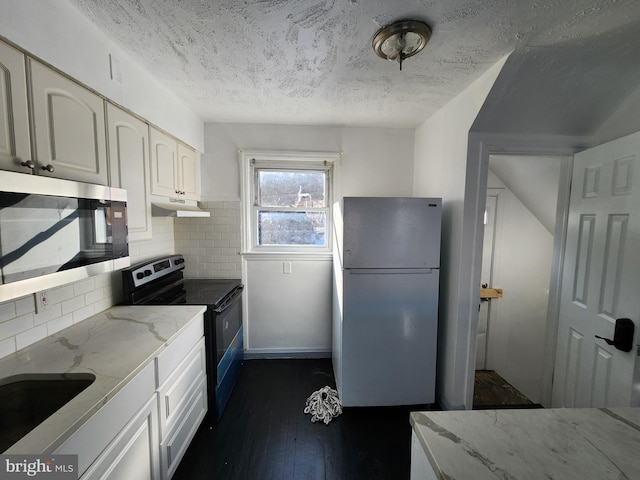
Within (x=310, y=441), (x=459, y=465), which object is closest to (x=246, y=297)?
(x=310, y=441)

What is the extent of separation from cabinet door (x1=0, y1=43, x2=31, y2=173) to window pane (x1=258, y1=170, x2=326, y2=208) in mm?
1799

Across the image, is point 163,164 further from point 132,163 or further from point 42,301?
point 42,301

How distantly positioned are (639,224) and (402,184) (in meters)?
1.63

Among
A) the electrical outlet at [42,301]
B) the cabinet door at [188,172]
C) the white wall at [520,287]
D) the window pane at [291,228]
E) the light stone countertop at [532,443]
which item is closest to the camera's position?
the light stone countertop at [532,443]

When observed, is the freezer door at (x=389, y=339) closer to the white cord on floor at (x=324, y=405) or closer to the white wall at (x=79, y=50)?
Result: the white cord on floor at (x=324, y=405)

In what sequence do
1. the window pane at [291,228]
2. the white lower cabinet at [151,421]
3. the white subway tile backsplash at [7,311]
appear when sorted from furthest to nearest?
the window pane at [291,228]
the white subway tile backsplash at [7,311]
the white lower cabinet at [151,421]

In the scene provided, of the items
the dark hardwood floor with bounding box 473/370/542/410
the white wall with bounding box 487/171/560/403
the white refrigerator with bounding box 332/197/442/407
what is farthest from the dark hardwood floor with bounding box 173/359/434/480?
the white wall with bounding box 487/171/560/403

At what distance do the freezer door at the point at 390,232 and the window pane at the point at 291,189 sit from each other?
0.93 meters

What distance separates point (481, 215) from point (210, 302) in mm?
2018

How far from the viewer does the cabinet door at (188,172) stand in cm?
209

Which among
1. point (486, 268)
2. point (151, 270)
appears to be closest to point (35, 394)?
point (151, 270)

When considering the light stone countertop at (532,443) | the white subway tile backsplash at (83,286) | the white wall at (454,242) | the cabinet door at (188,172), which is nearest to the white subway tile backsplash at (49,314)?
the white subway tile backsplash at (83,286)

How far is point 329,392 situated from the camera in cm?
212

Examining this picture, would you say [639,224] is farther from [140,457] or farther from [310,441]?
[140,457]
